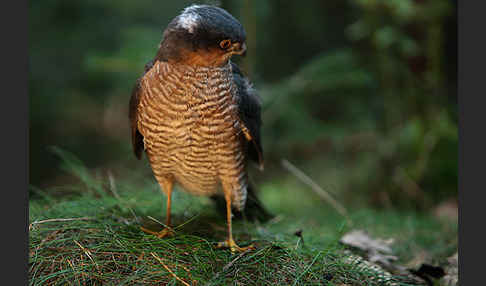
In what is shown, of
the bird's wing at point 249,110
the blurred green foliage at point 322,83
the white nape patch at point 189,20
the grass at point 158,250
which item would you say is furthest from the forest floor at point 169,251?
the blurred green foliage at point 322,83

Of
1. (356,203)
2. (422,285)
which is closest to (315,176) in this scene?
(356,203)

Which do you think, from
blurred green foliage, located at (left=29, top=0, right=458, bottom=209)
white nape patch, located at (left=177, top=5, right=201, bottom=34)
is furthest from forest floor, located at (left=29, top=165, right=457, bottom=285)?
blurred green foliage, located at (left=29, top=0, right=458, bottom=209)

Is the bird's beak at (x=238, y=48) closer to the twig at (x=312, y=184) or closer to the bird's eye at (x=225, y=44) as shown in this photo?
the bird's eye at (x=225, y=44)

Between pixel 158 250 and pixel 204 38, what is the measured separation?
1265 mm

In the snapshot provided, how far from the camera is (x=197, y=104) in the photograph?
254cm

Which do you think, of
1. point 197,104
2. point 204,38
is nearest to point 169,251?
point 197,104

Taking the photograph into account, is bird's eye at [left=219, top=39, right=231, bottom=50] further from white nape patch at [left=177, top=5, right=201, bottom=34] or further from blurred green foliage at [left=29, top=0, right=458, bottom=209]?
blurred green foliage at [left=29, top=0, right=458, bottom=209]

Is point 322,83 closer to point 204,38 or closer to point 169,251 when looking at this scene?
point 204,38

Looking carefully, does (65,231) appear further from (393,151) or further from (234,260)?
(393,151)

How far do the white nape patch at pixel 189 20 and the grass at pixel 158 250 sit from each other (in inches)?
46.5

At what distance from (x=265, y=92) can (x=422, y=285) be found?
2.46 m

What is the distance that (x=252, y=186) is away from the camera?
369cm

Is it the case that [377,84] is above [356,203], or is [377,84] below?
above

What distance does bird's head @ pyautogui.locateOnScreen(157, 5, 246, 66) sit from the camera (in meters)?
Answer: 2.43
